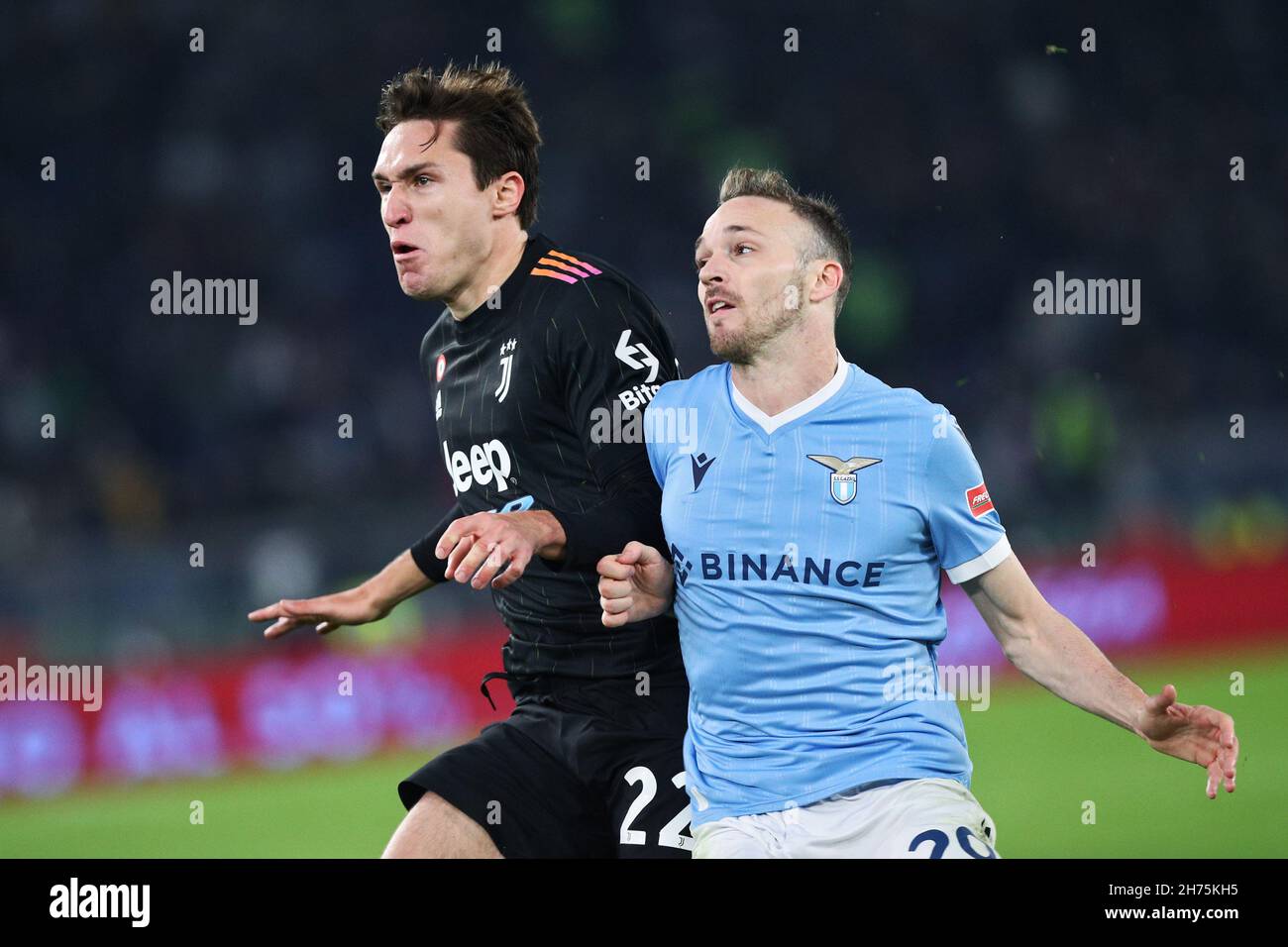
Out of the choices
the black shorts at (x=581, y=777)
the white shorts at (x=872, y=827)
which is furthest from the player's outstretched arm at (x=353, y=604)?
the white shorts at (x=872, y=827)

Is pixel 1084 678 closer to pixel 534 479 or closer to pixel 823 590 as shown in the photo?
pixel 823 590

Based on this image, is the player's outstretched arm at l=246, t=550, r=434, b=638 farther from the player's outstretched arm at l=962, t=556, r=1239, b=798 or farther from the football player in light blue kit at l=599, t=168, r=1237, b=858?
the player's outstretched arm at l=962, t=556, r=1239, b=798

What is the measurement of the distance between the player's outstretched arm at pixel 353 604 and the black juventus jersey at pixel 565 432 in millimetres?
389

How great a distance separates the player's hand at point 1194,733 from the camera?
2.67 meters

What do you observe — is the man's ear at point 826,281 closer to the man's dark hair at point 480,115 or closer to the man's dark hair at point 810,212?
the man's dark hair at point 810,212

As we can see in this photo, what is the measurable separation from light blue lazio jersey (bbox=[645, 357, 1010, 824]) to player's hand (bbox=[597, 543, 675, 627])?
42 millimetres

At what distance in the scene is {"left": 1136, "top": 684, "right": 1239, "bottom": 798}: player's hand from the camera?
8.76 feet

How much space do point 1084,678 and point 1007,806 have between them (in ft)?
15.9

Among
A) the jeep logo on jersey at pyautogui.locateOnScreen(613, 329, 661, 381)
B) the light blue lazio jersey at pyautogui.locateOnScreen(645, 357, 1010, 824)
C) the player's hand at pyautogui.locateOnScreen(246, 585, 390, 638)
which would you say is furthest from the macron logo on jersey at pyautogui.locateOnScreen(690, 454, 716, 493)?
the player's hand at pyautogui.locateOnScreen(246, 585, 390, 638)

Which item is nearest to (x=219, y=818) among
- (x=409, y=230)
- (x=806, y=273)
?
(x=409, y=230)

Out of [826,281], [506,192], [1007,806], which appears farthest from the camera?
[1007,806]

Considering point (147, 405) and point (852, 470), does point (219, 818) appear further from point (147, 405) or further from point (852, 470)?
point (852, 470)

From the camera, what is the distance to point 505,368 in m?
3.33

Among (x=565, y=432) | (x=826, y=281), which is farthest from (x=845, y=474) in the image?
(x=565, y=432)
